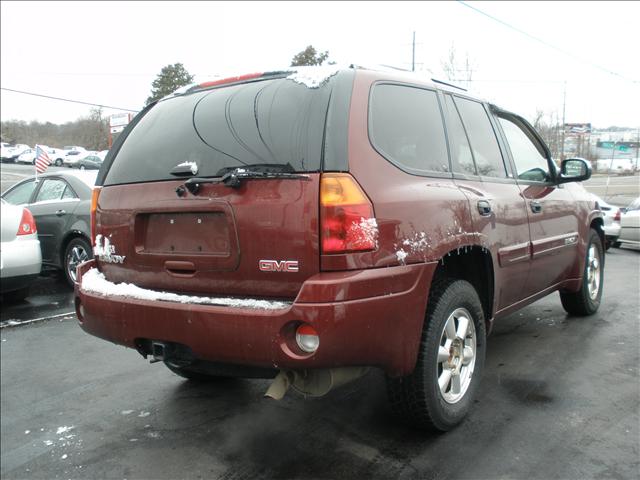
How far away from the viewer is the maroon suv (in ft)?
7.50

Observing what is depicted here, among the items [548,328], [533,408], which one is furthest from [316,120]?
[548,328]

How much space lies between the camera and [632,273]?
7.96 metres

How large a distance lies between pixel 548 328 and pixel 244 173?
3663 mm

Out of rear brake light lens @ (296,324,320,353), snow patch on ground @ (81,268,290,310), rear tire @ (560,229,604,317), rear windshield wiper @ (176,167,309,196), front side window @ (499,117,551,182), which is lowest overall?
rear tire @ (560,229,604,317)

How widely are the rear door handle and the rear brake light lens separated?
1374 millimetres

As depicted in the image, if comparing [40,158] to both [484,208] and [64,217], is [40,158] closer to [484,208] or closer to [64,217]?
[64,217]

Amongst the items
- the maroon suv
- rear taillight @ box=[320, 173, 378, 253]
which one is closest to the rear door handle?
the maroon suv

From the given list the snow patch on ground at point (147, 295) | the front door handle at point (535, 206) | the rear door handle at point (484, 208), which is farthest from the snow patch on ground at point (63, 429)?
the front door handle at point (535, 206)

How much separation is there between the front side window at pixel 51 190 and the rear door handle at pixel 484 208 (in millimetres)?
6101

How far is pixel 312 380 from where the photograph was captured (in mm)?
2494

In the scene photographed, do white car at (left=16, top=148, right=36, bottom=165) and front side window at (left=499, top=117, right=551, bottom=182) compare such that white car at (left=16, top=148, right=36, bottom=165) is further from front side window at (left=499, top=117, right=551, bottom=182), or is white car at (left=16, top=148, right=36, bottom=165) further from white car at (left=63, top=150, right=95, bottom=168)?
front side window at (left=499, top=117, right=551, bottom=182)

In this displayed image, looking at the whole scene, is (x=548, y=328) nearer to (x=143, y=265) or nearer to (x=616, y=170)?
(x=143, y=265)

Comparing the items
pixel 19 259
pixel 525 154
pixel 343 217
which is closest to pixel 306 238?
pixel 343 217

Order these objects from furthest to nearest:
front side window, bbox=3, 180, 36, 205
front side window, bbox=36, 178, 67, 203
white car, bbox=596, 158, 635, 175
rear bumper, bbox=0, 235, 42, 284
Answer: white car, bbox=596, 158, 635, 175
front side window, bbox=3, 180, 36, 205
front side window, bbox=36, 178, 67, 203
rear bumper, bbox=0, 235, 42, 284
